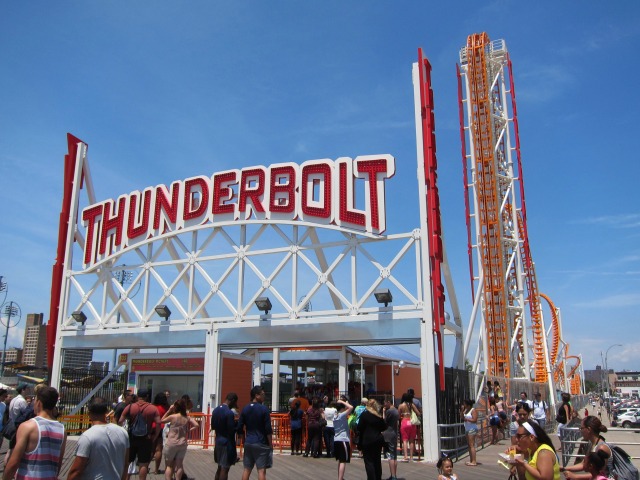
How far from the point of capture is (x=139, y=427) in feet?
32.4

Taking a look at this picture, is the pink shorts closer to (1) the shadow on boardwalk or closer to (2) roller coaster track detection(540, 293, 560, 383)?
(1) the shadow on boardwalk

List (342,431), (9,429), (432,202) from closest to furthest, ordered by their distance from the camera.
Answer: (342,431) < (9,429) < (432,202)

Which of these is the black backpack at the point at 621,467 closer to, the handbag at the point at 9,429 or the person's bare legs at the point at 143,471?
the person's bare legs at the point at 143,471

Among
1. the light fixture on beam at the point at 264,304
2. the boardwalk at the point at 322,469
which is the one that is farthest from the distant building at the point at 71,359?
the light fixture on beam at the point at 264,304

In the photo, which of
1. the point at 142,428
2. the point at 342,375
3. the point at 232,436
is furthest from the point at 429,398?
the point at 142,428

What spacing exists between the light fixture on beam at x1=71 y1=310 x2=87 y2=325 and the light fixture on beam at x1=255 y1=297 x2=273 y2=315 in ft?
25.1

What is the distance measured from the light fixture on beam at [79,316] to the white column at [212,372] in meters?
5.90

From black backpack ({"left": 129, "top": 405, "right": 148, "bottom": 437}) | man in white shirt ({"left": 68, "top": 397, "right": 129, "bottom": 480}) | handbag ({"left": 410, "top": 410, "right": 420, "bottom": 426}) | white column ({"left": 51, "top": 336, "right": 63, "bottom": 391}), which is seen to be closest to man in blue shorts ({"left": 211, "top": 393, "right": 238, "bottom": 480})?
black backpack ({"left": 129, "top": 405, "right": 148, "bottom": 437})

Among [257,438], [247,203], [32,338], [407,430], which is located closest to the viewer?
[257,438]

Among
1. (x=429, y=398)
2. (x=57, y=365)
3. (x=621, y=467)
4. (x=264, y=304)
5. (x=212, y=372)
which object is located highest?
(x=264, y=304)

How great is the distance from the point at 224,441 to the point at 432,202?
9606 millimetres

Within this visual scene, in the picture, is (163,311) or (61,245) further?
(61,245)

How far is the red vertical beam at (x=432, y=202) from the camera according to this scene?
16.2 meters

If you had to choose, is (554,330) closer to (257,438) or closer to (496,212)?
(496,212)
